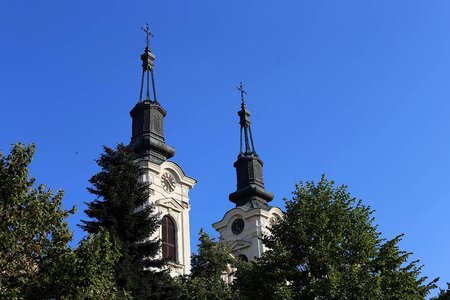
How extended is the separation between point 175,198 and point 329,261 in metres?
20.0

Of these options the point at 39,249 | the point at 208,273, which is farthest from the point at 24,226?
the point at 208,273

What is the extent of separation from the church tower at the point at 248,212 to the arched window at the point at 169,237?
7055 millimetres

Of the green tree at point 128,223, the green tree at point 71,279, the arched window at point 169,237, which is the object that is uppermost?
the arched window at point 169,237

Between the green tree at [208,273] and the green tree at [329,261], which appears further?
the green tree at [208,273]

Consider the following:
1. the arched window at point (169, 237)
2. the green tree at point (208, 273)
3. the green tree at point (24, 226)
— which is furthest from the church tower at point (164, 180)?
the green tree at point (24, 226)

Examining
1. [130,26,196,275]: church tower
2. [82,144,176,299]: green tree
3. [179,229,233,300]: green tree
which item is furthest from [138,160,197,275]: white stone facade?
[82,144,176,299]: green tree

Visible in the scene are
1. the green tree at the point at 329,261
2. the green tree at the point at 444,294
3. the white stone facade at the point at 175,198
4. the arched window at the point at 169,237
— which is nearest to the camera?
the green tree at the point at 329,261

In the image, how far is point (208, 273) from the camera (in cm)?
3069

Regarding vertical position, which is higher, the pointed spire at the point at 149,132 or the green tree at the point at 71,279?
the pointed spire at the point at 149,132

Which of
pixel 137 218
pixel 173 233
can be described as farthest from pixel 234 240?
pixel 137 218

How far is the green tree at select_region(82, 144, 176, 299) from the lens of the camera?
21516 millimetres

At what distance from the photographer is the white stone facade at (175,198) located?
38625 millimetres

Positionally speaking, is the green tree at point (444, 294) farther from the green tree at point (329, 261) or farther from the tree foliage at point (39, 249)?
the tree foliage at point (39, 249)

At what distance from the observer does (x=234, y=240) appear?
156 ft
